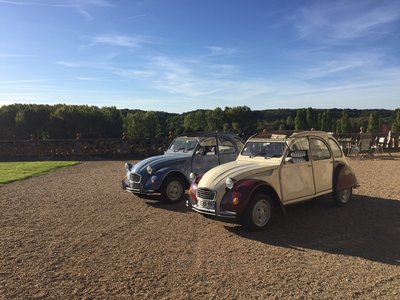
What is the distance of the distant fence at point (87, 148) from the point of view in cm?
2342

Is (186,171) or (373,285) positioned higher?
(186,171)

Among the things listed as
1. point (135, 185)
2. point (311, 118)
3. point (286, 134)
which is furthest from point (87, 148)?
point (311, 118)

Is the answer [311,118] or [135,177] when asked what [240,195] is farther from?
[311,118]

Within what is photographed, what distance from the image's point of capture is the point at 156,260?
5.45 meters

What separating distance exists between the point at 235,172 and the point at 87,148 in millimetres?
18502

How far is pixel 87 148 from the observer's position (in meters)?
23.9

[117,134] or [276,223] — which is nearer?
[276,223]

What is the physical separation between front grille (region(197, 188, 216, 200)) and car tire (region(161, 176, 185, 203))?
2286 millimetres

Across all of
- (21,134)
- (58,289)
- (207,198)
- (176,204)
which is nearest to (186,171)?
(176,204)

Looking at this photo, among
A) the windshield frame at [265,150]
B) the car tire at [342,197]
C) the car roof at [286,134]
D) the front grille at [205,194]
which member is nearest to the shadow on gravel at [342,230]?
the car tire at [342,197]

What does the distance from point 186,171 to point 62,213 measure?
3.07m

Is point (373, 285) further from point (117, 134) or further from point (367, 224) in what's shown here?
point (117, 134)

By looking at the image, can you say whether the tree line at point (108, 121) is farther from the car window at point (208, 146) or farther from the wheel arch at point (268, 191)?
the wheel arch at point (268, 191)

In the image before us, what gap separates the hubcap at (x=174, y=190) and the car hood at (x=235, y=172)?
2272 mm
